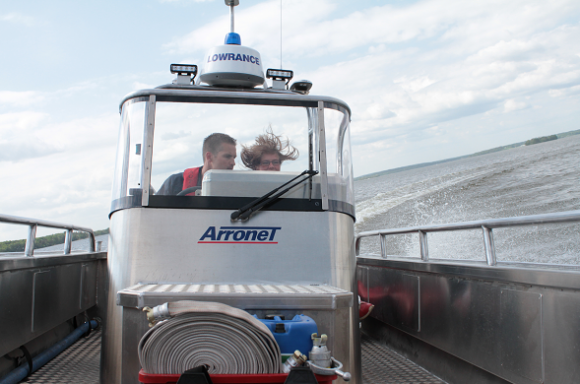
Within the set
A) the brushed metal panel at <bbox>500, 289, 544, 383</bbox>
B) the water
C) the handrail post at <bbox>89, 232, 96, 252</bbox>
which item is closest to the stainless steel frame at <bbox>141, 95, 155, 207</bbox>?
the brushed metal panel at <bbox>500, 289, 544, 383</bbox>

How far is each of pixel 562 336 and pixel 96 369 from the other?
2990mm

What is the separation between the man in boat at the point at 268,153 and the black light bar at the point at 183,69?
71 centimetres

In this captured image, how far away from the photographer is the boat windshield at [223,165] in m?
2.74

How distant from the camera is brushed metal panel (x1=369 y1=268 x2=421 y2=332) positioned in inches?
147

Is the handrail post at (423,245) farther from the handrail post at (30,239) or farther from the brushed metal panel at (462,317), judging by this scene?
the handrail post at (30,239)

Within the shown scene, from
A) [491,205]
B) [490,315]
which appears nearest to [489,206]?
[491,205]

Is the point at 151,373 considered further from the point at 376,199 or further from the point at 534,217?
the point at 376,199

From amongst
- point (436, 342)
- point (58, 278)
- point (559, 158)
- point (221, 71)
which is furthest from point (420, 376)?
point (559, 158)

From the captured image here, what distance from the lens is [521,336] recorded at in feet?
7.87

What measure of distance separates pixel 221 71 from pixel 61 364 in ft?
8.17

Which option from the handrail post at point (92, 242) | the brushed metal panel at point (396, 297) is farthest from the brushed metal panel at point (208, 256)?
the handrail post at point (92, 242)

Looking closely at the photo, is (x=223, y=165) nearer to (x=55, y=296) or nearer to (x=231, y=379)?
(x=231, y=379)

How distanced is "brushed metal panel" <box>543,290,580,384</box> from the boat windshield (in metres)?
1.24

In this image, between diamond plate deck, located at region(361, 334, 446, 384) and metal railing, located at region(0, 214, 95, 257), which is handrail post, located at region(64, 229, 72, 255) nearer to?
metal railing, located at region(0, 214, 95, 257)
